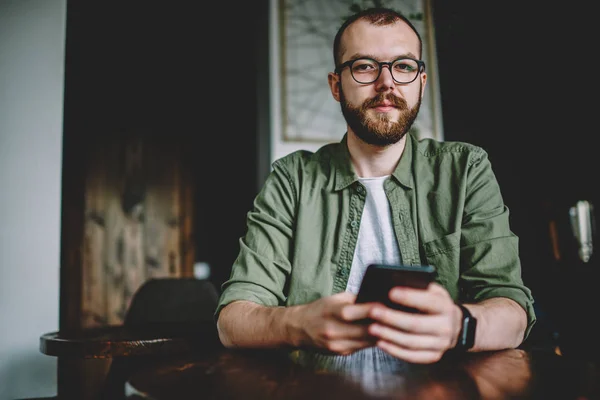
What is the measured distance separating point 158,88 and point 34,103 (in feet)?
6.77

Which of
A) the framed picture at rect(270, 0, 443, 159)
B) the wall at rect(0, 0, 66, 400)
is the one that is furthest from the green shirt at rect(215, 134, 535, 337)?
the wall at rect(0, 0, 66, 400)

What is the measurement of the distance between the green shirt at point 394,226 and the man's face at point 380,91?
134 millimetres

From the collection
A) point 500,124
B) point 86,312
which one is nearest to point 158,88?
point 86,312

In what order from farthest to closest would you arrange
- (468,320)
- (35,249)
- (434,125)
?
(434,125) < (35,249) < (468,320)

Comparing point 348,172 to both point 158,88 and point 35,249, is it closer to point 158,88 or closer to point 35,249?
point 35,249

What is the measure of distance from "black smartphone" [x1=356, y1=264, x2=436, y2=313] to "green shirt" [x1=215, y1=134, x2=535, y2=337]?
1.46ft

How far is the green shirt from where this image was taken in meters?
1.16

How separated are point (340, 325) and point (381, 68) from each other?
2.61ft

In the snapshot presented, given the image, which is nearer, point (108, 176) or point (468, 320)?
Answer: point (468, 320)

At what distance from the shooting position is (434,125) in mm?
2701

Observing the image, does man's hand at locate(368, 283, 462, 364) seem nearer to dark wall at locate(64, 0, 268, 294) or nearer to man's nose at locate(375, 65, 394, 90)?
man's nose at locate(375, 65, 394, 90)

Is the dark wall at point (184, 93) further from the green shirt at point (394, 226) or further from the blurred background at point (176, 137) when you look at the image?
the green shirt at point (394, 226)

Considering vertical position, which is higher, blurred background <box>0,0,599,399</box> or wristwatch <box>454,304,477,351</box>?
blurred background <box>0,0,599,399</box>

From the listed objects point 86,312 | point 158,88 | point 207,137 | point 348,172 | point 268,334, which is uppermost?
point 158,88
